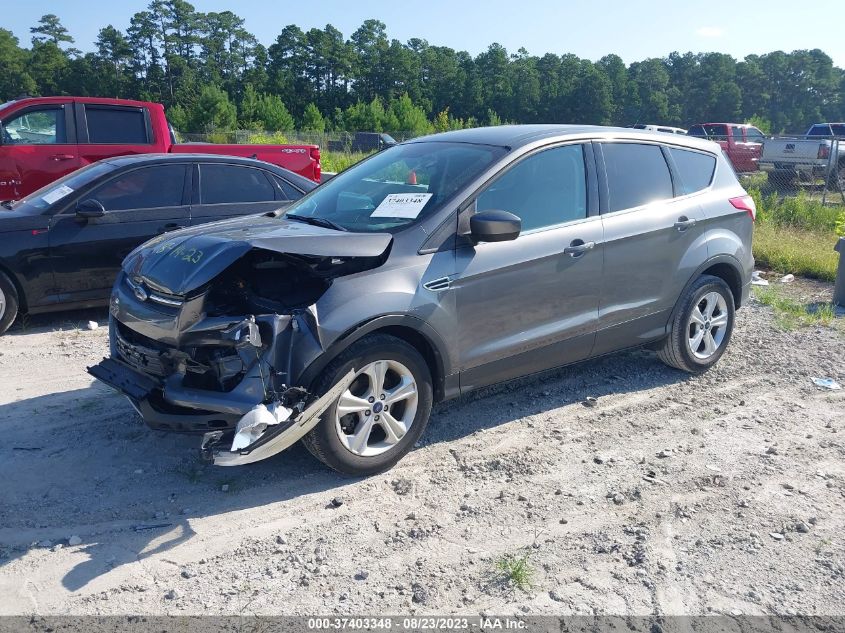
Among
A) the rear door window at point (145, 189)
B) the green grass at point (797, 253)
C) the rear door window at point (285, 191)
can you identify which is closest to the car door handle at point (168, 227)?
the rear door window at point (145, 189)

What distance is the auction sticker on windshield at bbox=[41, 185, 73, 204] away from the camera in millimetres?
6871

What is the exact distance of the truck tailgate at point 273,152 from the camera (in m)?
10.6

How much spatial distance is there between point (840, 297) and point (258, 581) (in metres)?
7.49

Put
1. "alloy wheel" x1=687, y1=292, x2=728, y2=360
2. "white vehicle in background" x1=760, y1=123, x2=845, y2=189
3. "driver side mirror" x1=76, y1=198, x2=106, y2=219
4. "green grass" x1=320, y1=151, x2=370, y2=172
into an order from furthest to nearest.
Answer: "green grass" x1=320, y1=151, x2=370, y2=172, "white vehicle in background" x1=760, y1=123, x2=845, y2=189, "driver side mirror" x1=76, y1=198, x2=106, y2=219, "alloy wheel" x1=687, y1=292, x2=728, y2=360

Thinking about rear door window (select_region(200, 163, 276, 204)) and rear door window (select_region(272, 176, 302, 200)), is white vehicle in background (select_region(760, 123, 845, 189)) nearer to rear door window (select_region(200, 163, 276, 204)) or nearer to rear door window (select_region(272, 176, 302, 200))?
rear door window (select_region(272, 176, 302, 200))

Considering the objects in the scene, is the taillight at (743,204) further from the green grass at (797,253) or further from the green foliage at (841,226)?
the green foliage at (841,226)

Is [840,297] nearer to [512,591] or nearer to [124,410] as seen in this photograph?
[512,591]

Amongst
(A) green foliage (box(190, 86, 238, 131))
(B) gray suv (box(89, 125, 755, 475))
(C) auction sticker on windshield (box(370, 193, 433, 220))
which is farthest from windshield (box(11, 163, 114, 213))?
(A) green foliage (box(190, 86, 238, 131))

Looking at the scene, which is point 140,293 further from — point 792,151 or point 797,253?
point 792,151

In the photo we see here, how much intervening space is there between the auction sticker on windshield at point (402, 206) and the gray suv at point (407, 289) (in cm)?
1

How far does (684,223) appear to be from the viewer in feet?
17.8

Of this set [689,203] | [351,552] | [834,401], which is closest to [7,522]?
[351,552]

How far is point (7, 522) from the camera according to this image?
3586mm

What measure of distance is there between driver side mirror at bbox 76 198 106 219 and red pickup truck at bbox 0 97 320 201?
10.2ft
